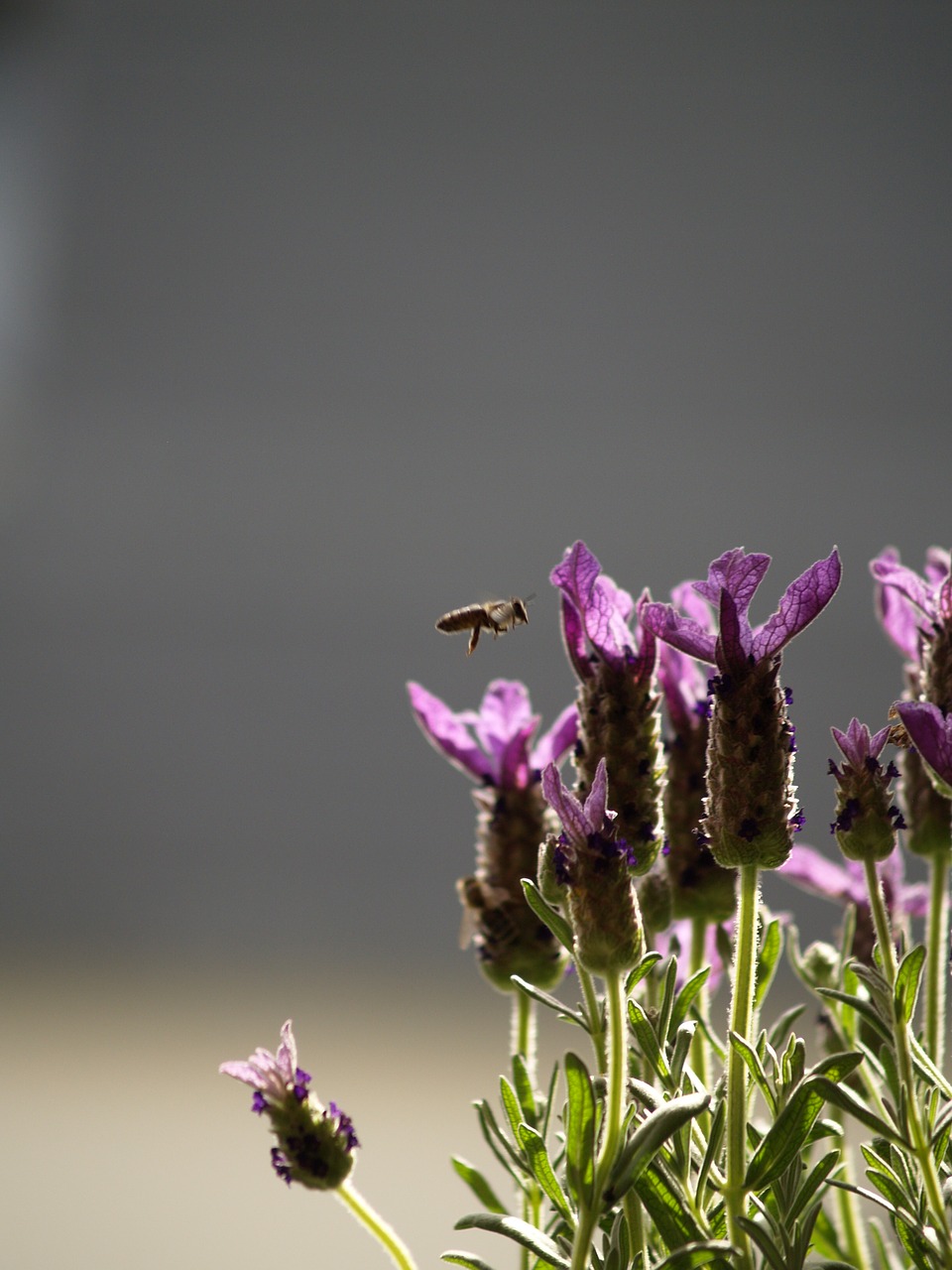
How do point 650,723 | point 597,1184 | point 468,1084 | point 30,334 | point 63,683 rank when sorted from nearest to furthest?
point 597,1184
point 650,723
point 468,1084
point 63,683
point 30,334

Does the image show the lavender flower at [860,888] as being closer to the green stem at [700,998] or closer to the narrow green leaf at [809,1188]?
the green stem at [700,998]

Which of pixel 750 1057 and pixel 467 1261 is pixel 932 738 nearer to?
pixel 750 1057

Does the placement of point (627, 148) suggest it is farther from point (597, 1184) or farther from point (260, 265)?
point (597, 1184)

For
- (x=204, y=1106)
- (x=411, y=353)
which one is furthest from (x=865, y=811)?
(x=411, y=353)

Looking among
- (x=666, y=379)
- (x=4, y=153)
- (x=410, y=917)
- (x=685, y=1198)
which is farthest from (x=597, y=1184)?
(x=4, y=153)

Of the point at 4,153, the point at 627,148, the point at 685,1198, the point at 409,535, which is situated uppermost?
the point at 627,148
